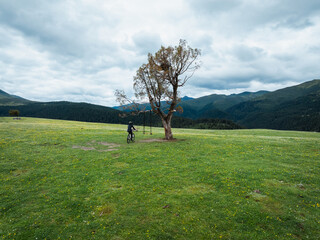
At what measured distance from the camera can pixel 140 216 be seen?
1066cm

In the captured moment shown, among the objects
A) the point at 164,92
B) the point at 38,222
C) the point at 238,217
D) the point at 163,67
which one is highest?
the point at 163,67

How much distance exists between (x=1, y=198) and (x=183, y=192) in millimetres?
14382

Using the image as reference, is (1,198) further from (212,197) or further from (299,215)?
(299,215)

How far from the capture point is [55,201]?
12.7m

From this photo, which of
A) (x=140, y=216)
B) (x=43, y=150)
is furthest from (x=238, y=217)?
(x=43, y=150)

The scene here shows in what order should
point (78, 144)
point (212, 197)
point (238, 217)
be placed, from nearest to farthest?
point (238, 217)
point (212, 197)
point (78, 144)

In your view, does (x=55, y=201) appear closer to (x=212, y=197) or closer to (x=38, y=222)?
(x=38, y=222)

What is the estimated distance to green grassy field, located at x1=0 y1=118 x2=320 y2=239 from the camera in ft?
31.2

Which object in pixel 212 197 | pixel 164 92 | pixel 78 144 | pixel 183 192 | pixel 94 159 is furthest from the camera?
pixel 164 92

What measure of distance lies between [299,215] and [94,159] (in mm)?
20903

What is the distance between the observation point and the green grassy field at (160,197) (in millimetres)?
9523

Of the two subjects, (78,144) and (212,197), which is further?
(78,144)

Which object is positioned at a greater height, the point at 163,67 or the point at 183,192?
the point at 163,67

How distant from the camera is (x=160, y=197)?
12.7 meters
